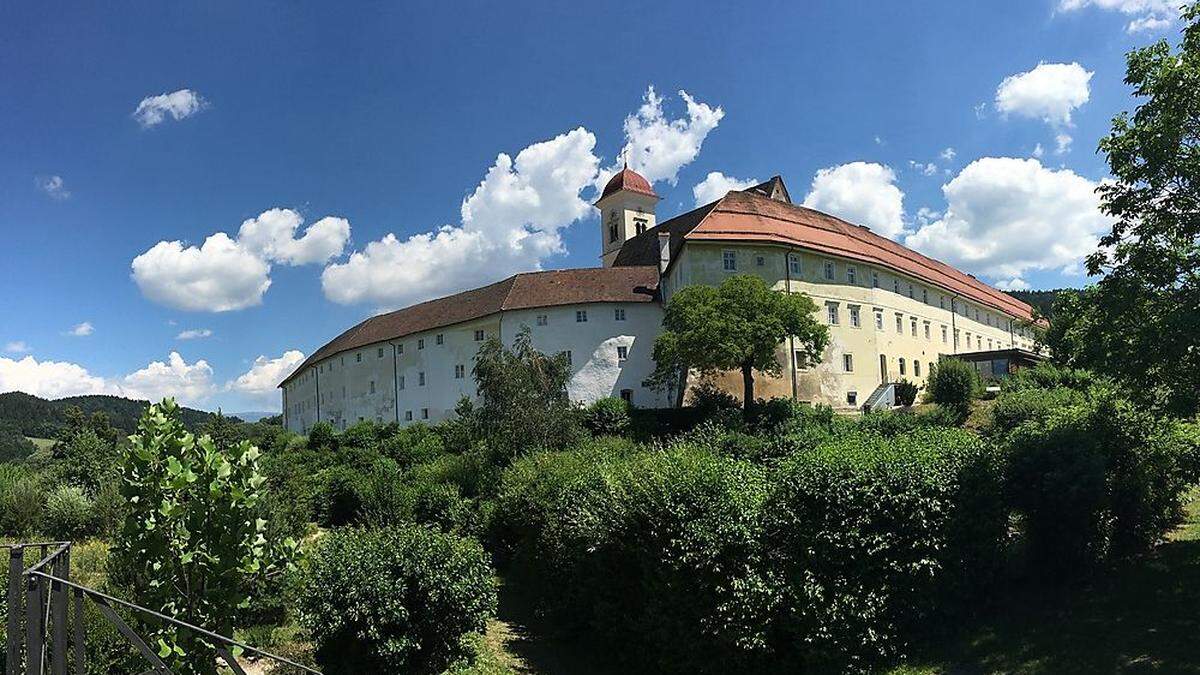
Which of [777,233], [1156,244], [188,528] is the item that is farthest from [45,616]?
[777,233]

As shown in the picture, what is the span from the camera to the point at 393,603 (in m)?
→ 11.3

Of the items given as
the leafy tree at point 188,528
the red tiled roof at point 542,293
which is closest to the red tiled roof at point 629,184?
the red tiled roof at point 542,293

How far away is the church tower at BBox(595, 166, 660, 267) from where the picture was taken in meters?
61.7

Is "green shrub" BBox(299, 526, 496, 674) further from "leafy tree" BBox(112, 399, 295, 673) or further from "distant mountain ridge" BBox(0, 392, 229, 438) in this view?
"distant mountain ridge" BBox(0, 392, 229, 438)

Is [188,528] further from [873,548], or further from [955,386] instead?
[955,386]

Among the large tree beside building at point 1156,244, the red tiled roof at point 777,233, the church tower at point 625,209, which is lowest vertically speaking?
the large tree beside building at point 1156,244

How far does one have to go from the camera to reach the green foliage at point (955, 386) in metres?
37.6

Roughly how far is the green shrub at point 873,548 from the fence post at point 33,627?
327 inches

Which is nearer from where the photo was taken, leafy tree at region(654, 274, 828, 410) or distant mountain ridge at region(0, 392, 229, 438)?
leafy tree at region(654, 274, 828, 410)

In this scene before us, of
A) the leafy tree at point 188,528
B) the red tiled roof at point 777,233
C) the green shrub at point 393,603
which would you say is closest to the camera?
the leafy tree at point 188,528

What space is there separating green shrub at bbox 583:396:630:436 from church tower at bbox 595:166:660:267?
2358 cm

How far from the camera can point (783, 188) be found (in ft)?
190

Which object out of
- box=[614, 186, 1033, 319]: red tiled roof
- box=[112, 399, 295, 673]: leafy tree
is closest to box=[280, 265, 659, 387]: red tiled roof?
box=[614, 186, 1033, 319]: red tiled roof

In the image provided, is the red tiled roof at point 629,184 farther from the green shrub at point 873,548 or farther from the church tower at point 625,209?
the green shrub at point 873,548
